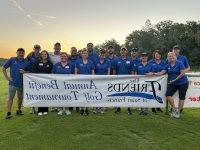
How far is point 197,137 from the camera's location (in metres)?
12.4

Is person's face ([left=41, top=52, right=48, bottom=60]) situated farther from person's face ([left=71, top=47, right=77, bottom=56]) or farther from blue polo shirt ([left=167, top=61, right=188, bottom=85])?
blue polo shirt ([left=167, top=61, right=188, bottom=85])

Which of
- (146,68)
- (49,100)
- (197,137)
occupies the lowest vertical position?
(197,137)

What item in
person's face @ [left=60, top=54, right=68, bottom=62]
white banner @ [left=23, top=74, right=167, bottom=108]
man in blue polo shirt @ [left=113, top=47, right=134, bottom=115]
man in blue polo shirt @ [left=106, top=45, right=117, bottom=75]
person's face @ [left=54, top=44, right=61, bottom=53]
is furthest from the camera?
man in blue polo shirt @ [left=106, top=45, right=117, bottom=75]

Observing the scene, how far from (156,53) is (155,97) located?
67.5 inches

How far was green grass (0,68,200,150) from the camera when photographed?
11234 millimetres

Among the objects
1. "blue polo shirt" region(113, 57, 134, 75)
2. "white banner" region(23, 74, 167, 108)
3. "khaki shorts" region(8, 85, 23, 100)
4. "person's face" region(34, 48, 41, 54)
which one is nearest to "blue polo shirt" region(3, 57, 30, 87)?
"khaki shorts" region(8, 85, 23, 100)

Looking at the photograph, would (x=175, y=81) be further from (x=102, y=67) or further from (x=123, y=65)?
(x=102, y=67)

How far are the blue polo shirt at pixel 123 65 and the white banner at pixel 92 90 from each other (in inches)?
31.4

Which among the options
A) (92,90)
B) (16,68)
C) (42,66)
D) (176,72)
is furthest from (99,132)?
(16,68)

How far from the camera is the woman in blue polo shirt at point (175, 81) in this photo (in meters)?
14.4

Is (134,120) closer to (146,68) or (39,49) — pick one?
(146,68)

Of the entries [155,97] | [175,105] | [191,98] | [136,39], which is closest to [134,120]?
[155,97]

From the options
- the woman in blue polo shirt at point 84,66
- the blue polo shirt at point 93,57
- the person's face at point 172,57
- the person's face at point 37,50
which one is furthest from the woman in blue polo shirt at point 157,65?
the person's face at point 37,50

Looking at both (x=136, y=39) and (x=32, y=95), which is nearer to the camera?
(x=32, y=95)
